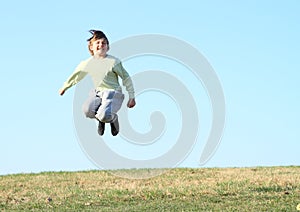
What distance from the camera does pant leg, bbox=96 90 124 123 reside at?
7.43 meters

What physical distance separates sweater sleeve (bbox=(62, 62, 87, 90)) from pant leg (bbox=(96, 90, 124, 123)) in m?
0.39

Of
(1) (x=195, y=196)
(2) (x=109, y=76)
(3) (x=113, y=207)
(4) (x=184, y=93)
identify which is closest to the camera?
(2) (x=109, y=76)

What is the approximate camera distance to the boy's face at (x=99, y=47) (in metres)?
7.29

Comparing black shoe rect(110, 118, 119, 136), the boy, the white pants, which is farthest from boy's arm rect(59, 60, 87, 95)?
black shoe rect(110, 118, 119, 136)

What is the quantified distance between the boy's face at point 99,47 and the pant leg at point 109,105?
0.50 metres

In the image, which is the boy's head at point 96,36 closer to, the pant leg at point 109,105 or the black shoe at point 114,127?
the pant leg at point 109,105

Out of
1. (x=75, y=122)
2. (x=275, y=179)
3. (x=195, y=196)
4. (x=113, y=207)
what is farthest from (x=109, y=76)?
(x=275, y=179)

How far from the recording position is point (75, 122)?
8289 millimetres

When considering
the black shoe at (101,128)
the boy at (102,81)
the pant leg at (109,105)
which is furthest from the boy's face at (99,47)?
the black shoe at (101,128)

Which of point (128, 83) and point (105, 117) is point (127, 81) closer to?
point (128, 83)

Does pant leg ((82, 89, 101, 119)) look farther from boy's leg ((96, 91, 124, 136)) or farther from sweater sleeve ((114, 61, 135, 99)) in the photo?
sweater sleeve ((114, 61, 135, 99))

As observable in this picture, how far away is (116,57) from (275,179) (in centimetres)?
922

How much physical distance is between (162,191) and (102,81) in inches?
260

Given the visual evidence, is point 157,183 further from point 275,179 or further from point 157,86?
point 157,86
